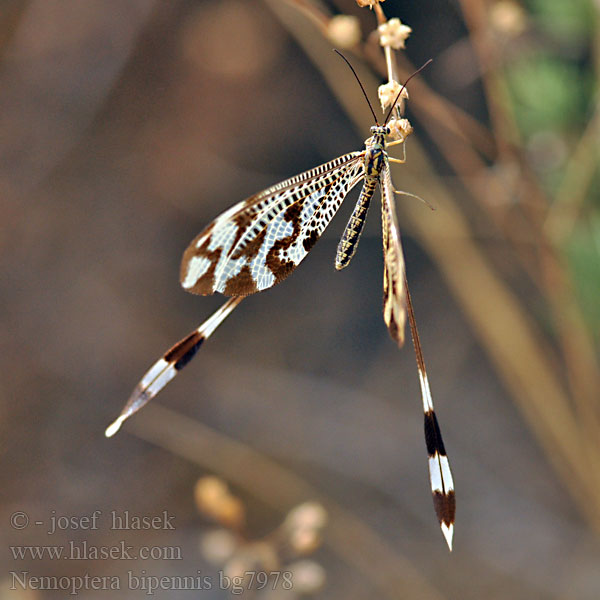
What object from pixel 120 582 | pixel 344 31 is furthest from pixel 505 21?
pixel 120 582

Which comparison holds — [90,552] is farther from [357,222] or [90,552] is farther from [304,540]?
[357,222]

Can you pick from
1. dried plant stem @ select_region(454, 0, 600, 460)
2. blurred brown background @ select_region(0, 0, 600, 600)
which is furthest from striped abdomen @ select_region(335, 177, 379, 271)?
blurred brown background @ select_region(0, 0, 600, 600)

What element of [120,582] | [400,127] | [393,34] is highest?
[393,34]

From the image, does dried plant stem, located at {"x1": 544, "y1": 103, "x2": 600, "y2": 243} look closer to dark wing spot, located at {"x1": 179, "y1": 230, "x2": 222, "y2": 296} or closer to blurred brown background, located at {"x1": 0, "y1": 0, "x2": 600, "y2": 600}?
blurred brown background, located at {"x1": 0, "y1": 0, "x2": 600, "y2": 600}

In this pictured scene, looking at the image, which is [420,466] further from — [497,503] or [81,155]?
[81,155]

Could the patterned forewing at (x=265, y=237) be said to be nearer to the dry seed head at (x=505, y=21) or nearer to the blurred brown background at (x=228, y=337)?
the dry seed head at (x=505, y=21)

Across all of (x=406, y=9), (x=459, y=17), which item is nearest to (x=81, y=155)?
(x=406, y=9)
